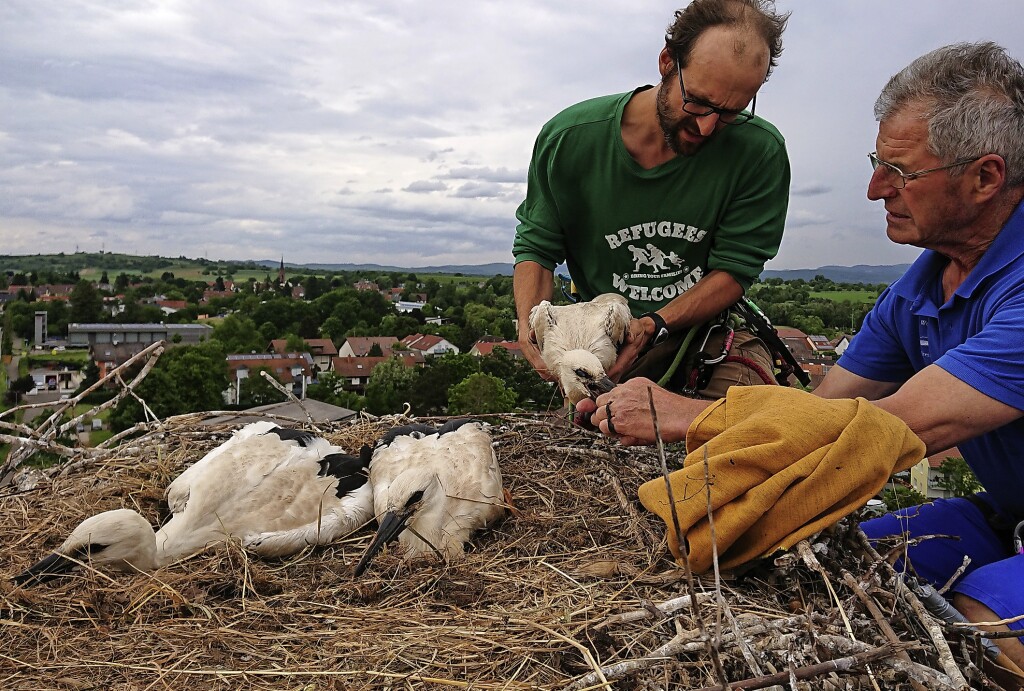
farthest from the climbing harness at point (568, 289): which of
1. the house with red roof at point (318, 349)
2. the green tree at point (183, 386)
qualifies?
the house with red roof at point (318, 349)

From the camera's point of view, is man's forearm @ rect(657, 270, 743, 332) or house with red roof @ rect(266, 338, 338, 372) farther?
house with red roof @ rect(266, 338, 338, 372)

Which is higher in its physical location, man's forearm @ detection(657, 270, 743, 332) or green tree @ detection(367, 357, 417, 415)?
man's forearm @ detection(657, 270, 743, 332)

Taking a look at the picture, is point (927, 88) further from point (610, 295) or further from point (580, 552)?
point (580, 552)

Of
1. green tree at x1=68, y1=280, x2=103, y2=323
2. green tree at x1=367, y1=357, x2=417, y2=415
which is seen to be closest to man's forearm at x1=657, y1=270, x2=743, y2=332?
green tree at x1=367, y1=357, x2=417, y2=415

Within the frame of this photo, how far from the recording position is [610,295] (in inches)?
149

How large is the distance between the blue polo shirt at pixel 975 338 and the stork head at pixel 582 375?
1139mm

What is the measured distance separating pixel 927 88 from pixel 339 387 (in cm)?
2140

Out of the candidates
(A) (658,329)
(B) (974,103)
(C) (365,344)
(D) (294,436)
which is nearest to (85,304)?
(C) (365,344)

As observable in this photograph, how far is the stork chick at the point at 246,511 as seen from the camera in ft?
8.87

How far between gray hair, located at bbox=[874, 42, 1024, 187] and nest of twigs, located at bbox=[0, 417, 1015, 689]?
133 cm

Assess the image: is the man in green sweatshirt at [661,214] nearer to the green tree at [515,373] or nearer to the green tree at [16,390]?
the green tree at [16,390]

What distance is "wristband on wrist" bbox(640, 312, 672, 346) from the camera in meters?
3.64

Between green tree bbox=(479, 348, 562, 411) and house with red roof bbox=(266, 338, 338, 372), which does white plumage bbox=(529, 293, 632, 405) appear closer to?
green tree bbox=(479, 348, 562, 411)

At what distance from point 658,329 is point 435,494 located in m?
1.46
